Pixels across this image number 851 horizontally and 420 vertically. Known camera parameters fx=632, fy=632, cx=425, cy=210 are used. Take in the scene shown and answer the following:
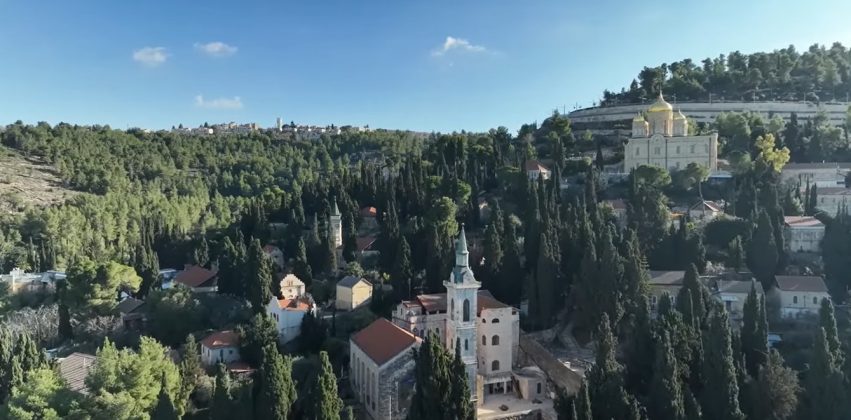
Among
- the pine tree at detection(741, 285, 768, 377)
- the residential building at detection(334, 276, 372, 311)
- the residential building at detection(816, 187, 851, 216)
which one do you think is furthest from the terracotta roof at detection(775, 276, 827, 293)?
the residential building at detection(334, 276, 372, 311)

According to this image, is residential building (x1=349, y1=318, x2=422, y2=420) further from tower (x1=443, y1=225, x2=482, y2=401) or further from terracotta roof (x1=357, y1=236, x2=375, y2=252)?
terracotta roof (x1=357, y1=236, x2=375, y2=252)

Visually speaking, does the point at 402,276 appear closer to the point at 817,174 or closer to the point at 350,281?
the point at 350,281

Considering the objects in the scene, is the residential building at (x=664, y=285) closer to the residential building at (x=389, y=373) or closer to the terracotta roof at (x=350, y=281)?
the residential building at (x=389, y=373)

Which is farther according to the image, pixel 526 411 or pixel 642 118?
pixel 642 118

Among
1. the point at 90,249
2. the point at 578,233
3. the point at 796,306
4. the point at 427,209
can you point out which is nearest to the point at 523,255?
the point at 578,233

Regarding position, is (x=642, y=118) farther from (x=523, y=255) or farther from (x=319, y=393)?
(x=319, y=393)

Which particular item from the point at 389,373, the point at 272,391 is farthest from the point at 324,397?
the point at 389,373

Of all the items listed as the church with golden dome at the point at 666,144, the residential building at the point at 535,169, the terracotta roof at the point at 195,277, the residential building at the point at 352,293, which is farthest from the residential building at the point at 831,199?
the terracotta roof at the point at 195,277
